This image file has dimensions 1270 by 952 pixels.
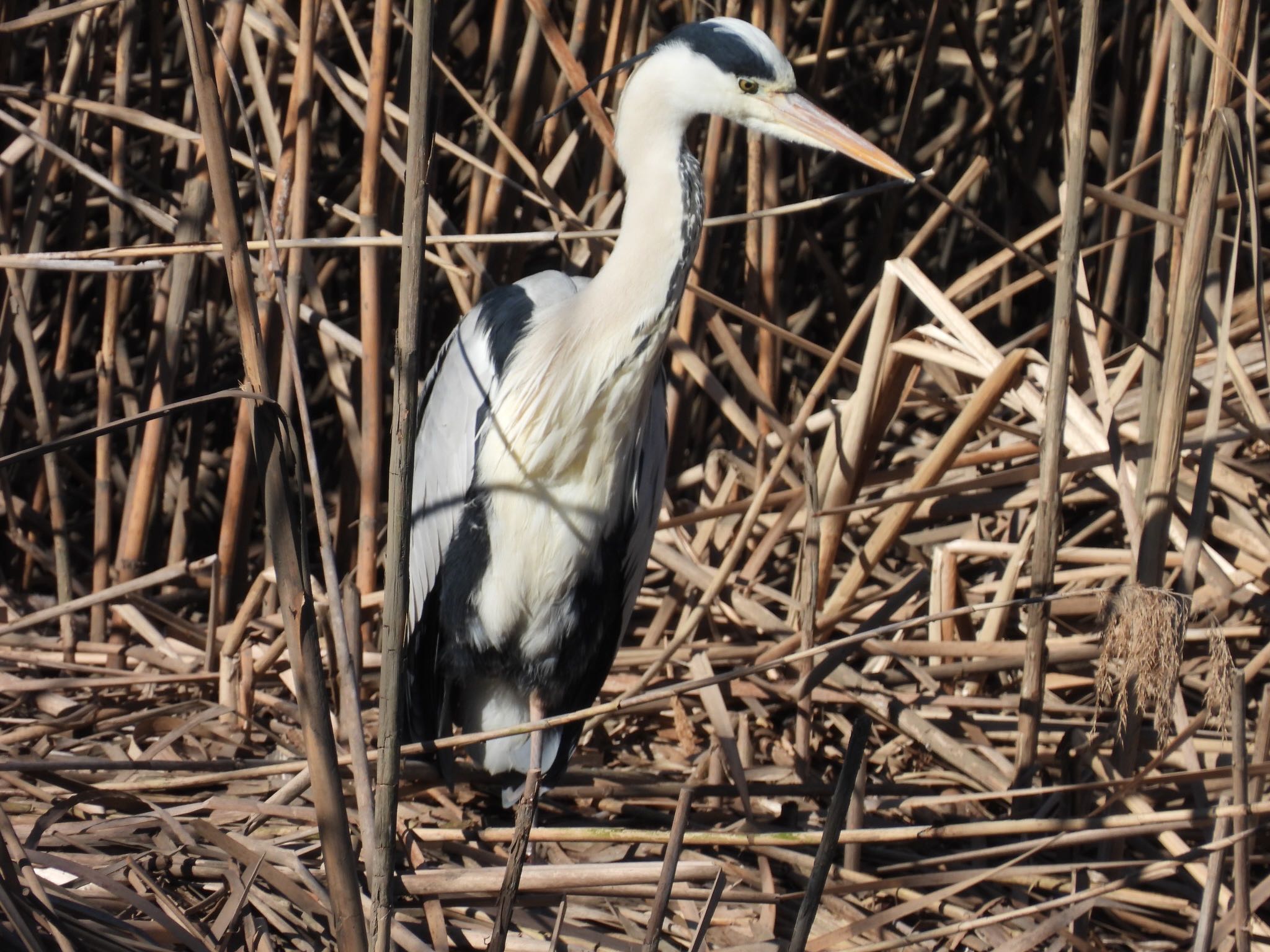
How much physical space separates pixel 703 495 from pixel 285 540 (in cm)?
189

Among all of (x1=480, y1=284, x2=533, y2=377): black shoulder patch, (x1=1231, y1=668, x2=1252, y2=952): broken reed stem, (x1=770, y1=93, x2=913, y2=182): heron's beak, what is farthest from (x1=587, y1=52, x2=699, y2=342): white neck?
(x1=1231, y1=668, x2=1252, y2=952): broken reed stem

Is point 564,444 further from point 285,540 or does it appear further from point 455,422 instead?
point 285,540

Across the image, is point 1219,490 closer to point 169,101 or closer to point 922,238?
point 922,238

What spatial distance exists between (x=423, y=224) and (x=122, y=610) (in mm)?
1816

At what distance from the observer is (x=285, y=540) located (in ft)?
3.61

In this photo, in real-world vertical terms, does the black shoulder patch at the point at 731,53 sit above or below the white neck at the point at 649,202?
above

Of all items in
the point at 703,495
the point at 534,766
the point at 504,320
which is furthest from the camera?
the point at 703,495

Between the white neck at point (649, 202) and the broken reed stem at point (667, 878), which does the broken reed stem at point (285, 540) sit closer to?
the broken reed stem at point (667, 878)

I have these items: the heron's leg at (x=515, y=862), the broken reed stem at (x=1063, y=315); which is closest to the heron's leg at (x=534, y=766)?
the heron's leg at (x=515, y=862)

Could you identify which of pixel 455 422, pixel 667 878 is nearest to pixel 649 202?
pixel 455 422

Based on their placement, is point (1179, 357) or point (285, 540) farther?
point (1179, 357)

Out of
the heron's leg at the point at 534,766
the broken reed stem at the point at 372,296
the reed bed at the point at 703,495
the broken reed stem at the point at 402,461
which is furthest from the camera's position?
the broken reed stem at the point at 372,296

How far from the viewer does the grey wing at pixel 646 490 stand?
7.55ft

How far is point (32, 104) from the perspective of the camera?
280 cm
